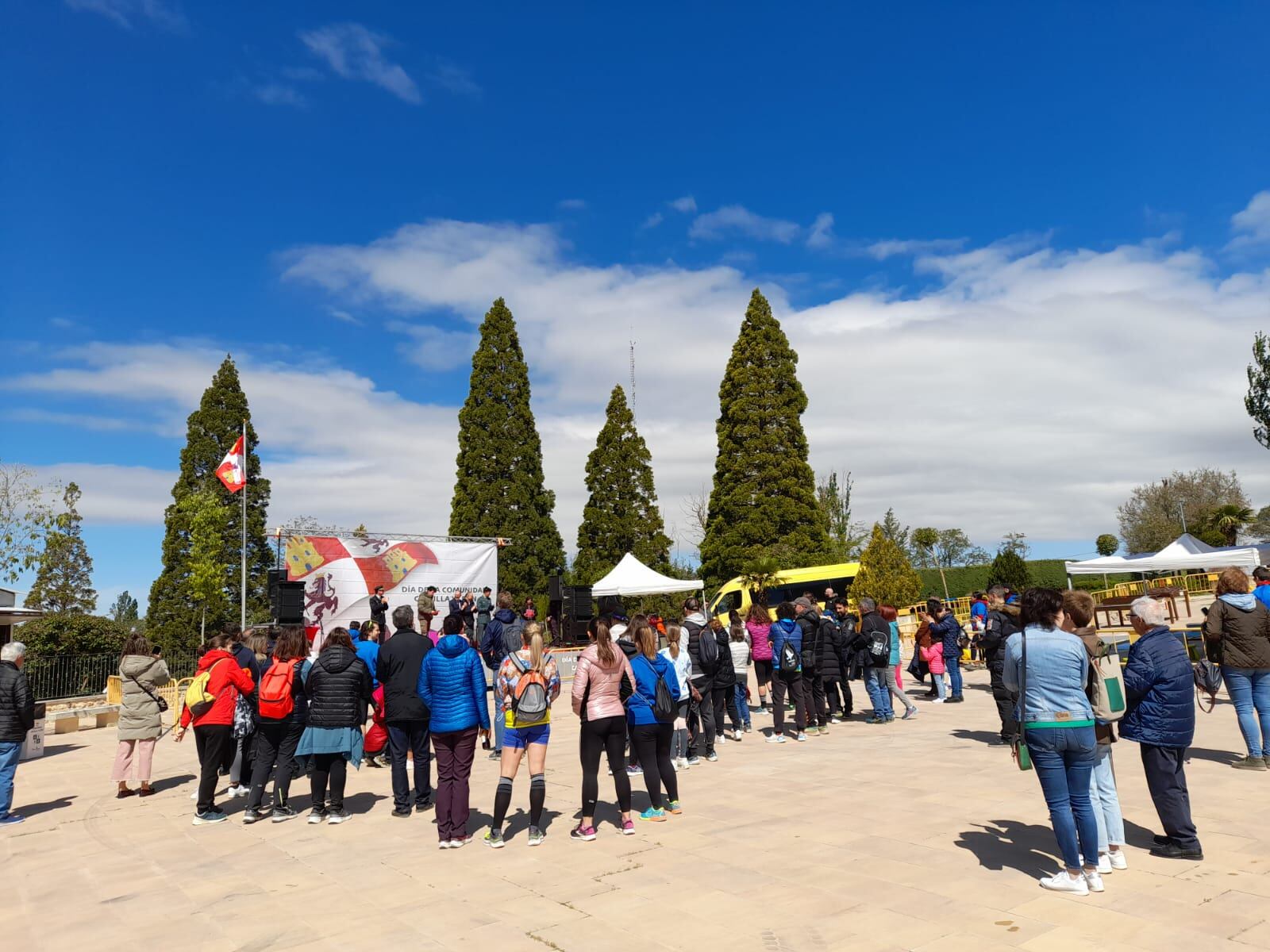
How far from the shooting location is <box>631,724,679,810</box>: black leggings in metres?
6.36

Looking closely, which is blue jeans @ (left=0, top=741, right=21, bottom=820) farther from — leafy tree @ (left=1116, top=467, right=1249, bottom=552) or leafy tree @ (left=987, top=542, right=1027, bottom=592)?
leafy tree @ (left=1116, top=467, right=1249, bottom=552)

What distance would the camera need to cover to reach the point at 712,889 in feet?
15.3

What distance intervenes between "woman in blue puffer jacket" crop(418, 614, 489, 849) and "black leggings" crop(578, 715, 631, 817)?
2.59 ft

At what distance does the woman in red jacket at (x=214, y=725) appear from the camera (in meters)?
7.09

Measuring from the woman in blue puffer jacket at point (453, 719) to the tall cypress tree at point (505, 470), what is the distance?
27.4 metres

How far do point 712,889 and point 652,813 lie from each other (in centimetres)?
175

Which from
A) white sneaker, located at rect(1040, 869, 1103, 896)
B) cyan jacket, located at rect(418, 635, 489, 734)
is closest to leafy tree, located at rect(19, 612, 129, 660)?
cyan jacket, located at rect(418, 635, 489, 734)

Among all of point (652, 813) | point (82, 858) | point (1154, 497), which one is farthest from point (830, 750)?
point (1154, 497)

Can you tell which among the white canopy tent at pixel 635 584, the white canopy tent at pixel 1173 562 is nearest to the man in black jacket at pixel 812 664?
the white canopy tent at pixel 635 584

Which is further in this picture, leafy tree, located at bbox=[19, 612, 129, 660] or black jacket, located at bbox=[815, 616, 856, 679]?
leafy tree, located at bbox=[19, 612, 129, 660]

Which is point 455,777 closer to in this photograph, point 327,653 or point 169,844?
point 327,653

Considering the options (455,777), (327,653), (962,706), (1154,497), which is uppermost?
(1154,497)

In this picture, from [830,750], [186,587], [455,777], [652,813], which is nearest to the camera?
[455,777]

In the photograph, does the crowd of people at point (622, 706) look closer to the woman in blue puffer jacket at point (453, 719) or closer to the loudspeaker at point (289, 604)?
the woman in blue puffer jacket at point (453, 719)
